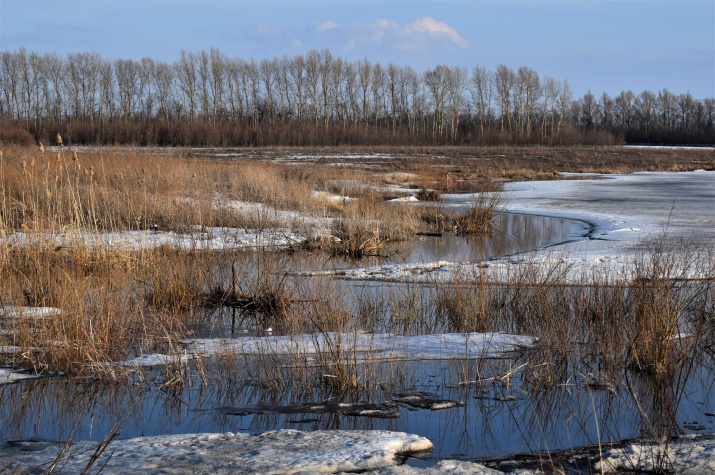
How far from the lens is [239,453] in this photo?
2.90 m

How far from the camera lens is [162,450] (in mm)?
2918

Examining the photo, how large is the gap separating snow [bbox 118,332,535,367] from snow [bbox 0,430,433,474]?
45.0 inches

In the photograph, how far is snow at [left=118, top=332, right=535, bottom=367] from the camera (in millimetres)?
4398

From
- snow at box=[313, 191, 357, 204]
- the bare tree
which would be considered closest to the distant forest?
the bare tree

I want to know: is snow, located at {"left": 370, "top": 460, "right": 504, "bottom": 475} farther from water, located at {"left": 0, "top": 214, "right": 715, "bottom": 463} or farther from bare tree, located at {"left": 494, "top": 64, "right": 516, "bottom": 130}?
bare tree, located at {"left": 494, "top": 64, "right": 516, "bottom": 130}

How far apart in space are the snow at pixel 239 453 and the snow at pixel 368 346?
3.75 feet

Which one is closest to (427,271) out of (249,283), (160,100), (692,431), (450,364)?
(249,283)

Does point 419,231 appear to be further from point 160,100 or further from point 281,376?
point 160,100

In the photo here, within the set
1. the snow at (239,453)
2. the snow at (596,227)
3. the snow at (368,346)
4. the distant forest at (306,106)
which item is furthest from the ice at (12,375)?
the distant forest at (306,106)

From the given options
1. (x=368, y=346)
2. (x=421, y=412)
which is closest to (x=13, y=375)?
(x=368, y=346)

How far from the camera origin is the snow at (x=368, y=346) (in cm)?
440

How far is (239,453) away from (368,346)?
6.04 feet

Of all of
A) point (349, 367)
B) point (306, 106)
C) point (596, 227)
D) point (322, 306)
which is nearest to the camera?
point (349, 367)

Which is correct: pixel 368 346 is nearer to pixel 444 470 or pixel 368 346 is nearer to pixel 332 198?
pixel 444 470
